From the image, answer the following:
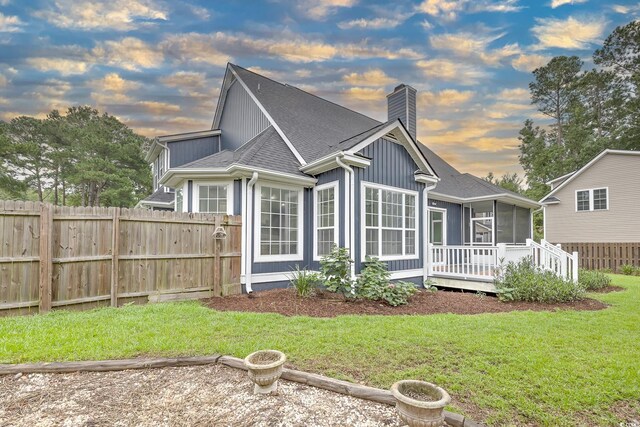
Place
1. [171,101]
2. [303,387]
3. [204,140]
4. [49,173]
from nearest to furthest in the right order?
[303,387], [204,140], [171,101], [49,173]

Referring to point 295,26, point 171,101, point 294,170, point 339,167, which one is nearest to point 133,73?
point 171,101

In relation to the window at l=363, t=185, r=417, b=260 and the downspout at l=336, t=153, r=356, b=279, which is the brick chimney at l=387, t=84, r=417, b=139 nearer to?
the window at l=363, t=185, r=417, b=260

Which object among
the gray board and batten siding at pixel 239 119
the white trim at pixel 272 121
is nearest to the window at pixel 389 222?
the white trim at pixel 272 121

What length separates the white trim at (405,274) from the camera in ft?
26.3

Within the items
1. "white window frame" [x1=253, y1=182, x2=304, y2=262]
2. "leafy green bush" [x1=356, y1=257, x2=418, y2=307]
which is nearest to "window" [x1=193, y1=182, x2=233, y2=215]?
"white window frame" [x1=253, y1=182, x2=304, y2=262]

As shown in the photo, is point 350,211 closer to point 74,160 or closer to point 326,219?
point 326,219

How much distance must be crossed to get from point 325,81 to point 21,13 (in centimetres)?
1089

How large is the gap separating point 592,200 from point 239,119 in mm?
18104

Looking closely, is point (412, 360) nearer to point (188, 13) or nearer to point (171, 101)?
point (188, 13)

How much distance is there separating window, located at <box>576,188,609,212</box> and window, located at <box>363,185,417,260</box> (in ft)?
43.1

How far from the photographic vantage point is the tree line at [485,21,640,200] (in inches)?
856

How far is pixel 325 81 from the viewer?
567 inches

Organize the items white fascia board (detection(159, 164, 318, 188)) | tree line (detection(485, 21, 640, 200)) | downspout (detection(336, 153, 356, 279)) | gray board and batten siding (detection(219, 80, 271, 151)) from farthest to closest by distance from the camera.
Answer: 1. tree line (detection(485, 21, 640, 200))
2. gray board and batten siding (detection(219, 80, 271, 151))
3. white fascia board (detection(159, 164, 318, 188))
4. downspout (detection(336, 153, 356, 279))

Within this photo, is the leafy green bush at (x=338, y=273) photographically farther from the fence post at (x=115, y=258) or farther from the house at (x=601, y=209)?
the house at (x=601, y=209)
